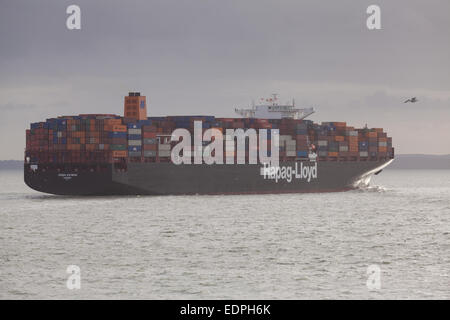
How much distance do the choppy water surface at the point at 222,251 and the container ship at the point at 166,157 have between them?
26.3ft

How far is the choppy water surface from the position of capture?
21.5m

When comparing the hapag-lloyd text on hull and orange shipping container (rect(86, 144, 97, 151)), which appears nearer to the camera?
orange shipping container (rect(86, 144, 97, 151))

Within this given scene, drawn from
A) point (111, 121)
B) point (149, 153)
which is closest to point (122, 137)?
point (111, 121)

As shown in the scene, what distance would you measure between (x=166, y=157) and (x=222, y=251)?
35799 millimetres

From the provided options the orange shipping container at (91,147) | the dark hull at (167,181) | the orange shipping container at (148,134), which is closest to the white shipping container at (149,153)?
the dark hull at (167,181)

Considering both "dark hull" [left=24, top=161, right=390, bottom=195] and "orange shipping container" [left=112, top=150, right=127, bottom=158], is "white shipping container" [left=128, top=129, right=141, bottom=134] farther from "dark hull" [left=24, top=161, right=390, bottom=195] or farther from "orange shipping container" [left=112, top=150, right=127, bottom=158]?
"dark hull" [left=24, top=161, right=390, bottom=195]

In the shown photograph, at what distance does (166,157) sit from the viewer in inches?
2554

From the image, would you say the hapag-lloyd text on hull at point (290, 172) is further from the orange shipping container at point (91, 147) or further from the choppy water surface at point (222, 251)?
the orange shipping container at point (91, 147)

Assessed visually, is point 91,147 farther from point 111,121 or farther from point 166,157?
point 166,157

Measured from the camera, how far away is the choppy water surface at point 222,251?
21.5 m

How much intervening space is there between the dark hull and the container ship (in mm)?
93

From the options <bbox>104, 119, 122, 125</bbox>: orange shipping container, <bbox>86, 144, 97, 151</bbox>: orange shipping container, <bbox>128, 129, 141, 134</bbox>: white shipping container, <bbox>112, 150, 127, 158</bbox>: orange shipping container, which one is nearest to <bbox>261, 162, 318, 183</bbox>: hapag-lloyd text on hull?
<bbox>128, 129, 141, 134</bbox>: white shipping container
